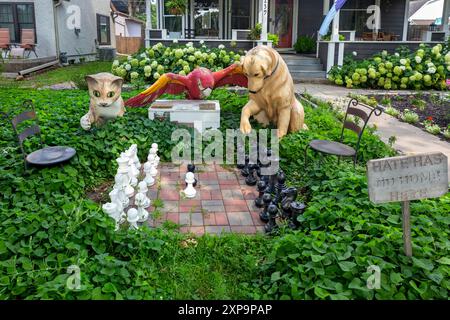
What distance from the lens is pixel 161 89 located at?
6652 millimetres

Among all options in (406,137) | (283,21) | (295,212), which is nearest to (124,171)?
(295,212)

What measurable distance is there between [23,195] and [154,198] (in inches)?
50.9

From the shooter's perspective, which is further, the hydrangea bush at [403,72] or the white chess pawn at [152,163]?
the hydrangea bush at [403,72]

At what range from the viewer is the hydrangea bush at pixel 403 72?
465 inches

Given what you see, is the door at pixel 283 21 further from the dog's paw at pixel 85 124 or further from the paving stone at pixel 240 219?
the paving stone at pixel 240 219

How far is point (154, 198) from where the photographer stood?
4500 mm

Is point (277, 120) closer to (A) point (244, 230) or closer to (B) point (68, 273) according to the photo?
(A) point (244, 230)

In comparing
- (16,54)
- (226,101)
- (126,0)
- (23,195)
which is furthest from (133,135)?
Result: (126,0)

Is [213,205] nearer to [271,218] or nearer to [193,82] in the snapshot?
[271,218]

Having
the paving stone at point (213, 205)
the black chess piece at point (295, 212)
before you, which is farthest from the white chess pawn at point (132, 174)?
the black chess piece at point (295, 212)

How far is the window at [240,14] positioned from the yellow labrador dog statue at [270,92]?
37.6 feet

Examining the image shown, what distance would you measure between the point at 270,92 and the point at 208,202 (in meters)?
2.09

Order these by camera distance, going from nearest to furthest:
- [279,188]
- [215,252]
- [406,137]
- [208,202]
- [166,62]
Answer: [215,252], [279,188], [208,202], [406,137], [166,62]

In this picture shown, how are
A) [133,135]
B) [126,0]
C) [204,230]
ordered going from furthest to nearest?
[126,0]
[133,135]
[204,230]
